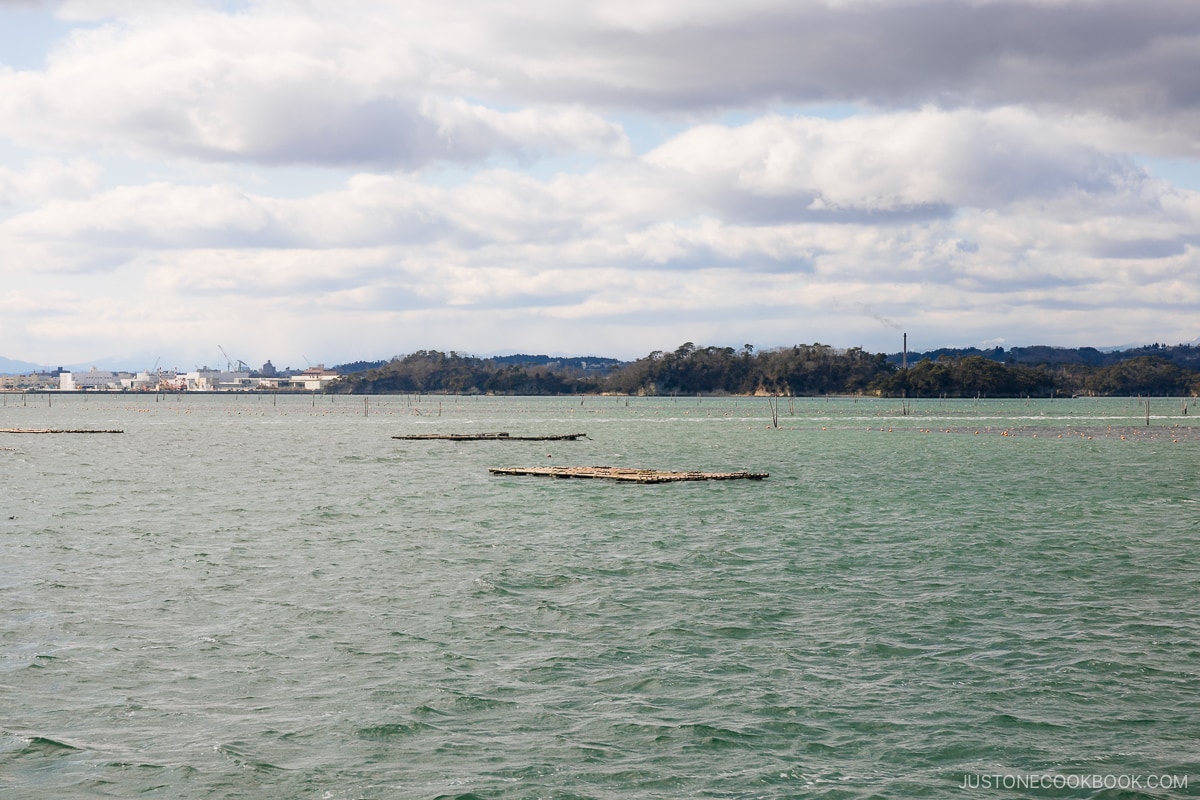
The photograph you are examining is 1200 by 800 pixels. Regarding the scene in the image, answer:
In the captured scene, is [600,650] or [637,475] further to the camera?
[637,475]

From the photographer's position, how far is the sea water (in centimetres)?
1712

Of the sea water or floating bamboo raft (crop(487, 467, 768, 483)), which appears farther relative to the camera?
floating bamboo raft (crop(487, 467, 768, 483))

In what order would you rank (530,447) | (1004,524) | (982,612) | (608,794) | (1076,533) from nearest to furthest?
(608,794), (982,612), (1076,533), (1004,524), (530,447)

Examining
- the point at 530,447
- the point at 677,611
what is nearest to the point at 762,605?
the point at 677,611

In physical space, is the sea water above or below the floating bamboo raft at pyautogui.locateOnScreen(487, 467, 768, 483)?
below

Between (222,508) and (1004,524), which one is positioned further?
(222,508)

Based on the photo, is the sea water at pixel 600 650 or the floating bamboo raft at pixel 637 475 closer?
the sea water at pixel 600 650

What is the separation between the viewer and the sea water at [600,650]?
→ 56.2ft

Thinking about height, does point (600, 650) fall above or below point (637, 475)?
below

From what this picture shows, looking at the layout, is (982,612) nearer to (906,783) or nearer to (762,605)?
(762,605)

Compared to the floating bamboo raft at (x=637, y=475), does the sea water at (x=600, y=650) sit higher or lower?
lower

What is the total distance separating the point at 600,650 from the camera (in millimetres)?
23969

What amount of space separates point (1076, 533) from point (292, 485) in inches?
1678

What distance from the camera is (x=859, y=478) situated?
238ft
